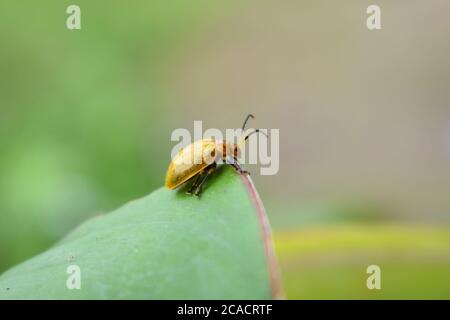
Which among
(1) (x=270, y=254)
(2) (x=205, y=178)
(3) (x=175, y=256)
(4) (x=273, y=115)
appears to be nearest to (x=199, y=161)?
(2) (x=205, y=178)

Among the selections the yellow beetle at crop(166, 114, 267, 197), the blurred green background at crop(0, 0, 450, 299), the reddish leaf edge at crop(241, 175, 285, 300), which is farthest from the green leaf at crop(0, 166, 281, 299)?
the blurred green background at crop(0, 0, 450, 299)

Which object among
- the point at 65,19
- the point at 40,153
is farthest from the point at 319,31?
the point at 40,153

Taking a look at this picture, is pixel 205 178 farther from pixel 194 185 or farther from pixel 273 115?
pixel 273 115

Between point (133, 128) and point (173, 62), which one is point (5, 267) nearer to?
point (133, 128)

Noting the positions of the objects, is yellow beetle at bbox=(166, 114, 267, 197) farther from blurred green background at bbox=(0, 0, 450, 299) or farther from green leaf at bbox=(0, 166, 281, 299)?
blurred green background at bbox=(0, 0, 450, 299)

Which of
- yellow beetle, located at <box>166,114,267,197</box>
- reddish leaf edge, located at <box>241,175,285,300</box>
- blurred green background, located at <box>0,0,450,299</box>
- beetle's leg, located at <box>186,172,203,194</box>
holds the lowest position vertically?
reddish leaf edge, located at <box>241,175,285,300</box>

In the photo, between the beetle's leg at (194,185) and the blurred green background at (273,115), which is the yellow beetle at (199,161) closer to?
the beetle's leg at (194,185)

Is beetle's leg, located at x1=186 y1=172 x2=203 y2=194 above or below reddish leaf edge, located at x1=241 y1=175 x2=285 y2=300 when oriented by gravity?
above
